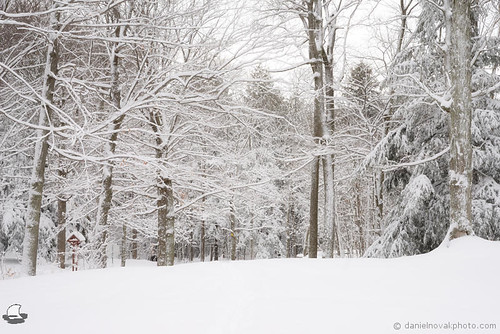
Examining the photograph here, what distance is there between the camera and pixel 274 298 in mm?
3473

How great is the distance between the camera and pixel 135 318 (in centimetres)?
305

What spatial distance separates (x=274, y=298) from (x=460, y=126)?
194 inches

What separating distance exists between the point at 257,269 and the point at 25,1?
7.77m

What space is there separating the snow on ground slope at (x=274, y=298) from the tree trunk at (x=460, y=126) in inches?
38.0

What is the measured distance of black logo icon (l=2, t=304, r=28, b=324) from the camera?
304 centimetres

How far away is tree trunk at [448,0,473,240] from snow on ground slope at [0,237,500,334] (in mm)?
966

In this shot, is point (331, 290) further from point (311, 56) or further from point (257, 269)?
point (311, 56)

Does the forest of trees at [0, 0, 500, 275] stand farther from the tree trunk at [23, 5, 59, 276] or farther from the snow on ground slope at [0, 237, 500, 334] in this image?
the snow on ground slope at [0, 237, 500, 334]

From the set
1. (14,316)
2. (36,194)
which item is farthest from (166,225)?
(14,316)

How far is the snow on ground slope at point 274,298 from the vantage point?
2844 millimetres

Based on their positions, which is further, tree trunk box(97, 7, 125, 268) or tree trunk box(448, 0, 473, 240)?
tree trunk box(97, 7, 125, 268)

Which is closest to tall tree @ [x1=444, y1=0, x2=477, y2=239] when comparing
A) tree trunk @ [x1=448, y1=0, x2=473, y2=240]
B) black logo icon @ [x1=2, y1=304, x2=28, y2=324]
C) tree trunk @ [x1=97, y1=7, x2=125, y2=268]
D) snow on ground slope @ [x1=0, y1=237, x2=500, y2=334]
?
tree trunk @ [x1=448, y1=0, x2=473, y2=240]

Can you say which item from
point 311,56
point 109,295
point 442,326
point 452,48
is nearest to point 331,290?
point 442,326

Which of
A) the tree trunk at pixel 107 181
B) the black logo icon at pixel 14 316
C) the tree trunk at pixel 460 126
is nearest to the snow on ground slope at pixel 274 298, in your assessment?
the black logo icon at pixel 14 316
